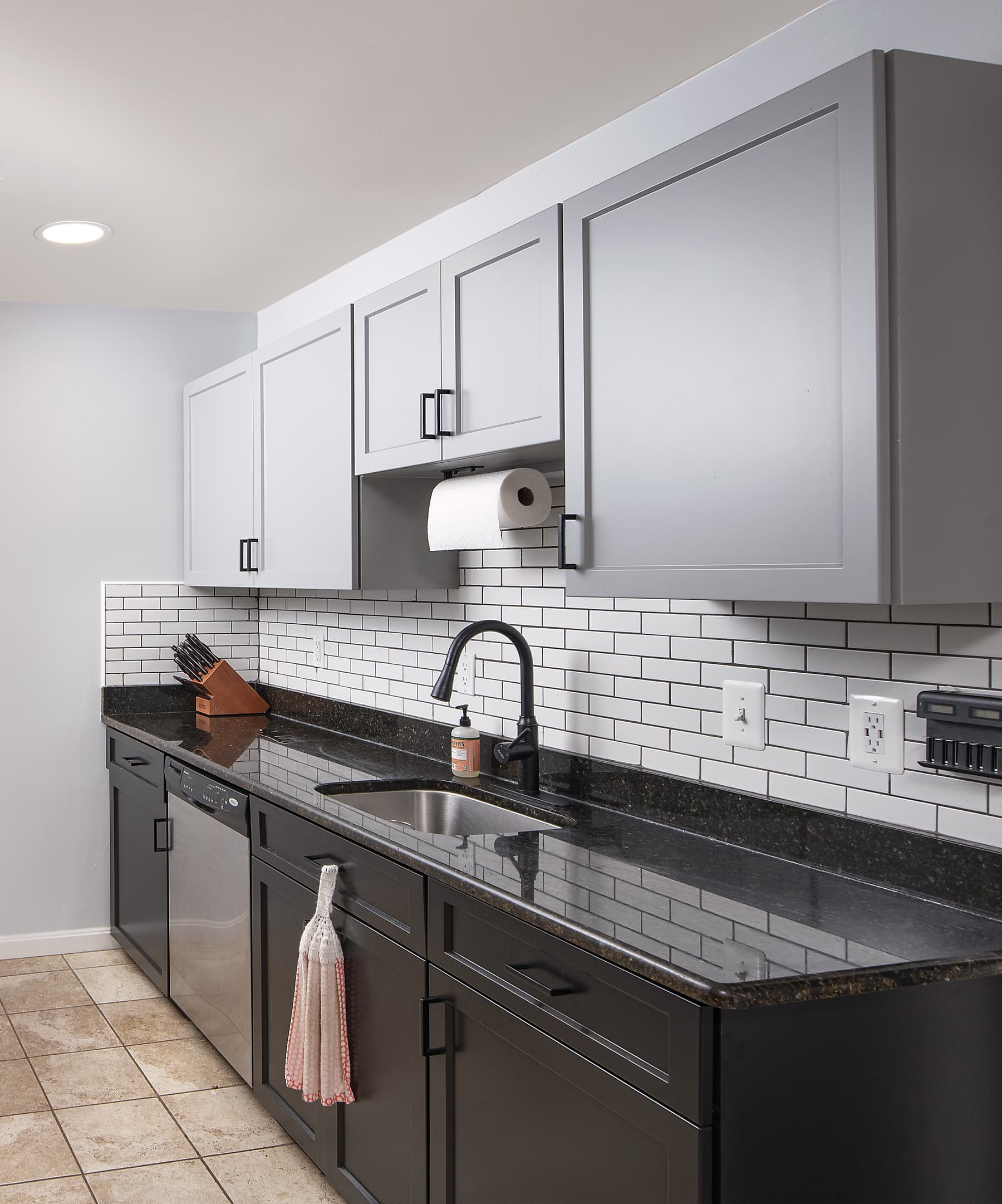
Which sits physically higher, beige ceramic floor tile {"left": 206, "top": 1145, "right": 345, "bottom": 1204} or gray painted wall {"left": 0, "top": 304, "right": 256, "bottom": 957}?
gray painted wall {"left": 0, "top": 304, "right": 256, "bottom": 957}

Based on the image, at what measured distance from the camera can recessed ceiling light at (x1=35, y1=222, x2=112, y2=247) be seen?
327 cm

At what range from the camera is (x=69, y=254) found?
3590 millimetres

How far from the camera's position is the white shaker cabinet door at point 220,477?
3822mm

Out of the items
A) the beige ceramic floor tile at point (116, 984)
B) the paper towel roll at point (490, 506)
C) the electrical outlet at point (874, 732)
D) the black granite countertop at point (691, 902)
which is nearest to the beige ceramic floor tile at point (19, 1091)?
the beige ceramic floor tile at point (116, 984)

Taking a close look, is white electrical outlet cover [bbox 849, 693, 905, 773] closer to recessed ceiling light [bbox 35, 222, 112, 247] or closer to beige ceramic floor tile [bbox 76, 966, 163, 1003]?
recessed ceiling light [bbox 35, 222, 112, 247]

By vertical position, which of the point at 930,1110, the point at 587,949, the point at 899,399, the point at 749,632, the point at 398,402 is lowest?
the point at 930,1110

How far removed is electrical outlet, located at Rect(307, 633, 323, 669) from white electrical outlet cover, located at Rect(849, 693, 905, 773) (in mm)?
2444

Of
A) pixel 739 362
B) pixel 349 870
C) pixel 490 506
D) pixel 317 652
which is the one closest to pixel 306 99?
pixel 490 506

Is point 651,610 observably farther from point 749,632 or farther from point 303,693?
point 303,693

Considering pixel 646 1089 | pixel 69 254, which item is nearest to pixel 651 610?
pixel 646 1089

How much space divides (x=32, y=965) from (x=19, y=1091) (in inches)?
42.8

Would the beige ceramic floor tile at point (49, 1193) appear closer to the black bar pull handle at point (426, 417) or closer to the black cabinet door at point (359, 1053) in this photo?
the black cabinet door at point (359, 1053)

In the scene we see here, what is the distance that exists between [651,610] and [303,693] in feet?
6.56

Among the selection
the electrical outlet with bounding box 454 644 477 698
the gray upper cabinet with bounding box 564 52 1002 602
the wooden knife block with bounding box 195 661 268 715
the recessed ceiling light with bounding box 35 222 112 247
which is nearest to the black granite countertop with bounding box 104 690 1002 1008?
the electrical outlet with bounding box 454 644 477 698
